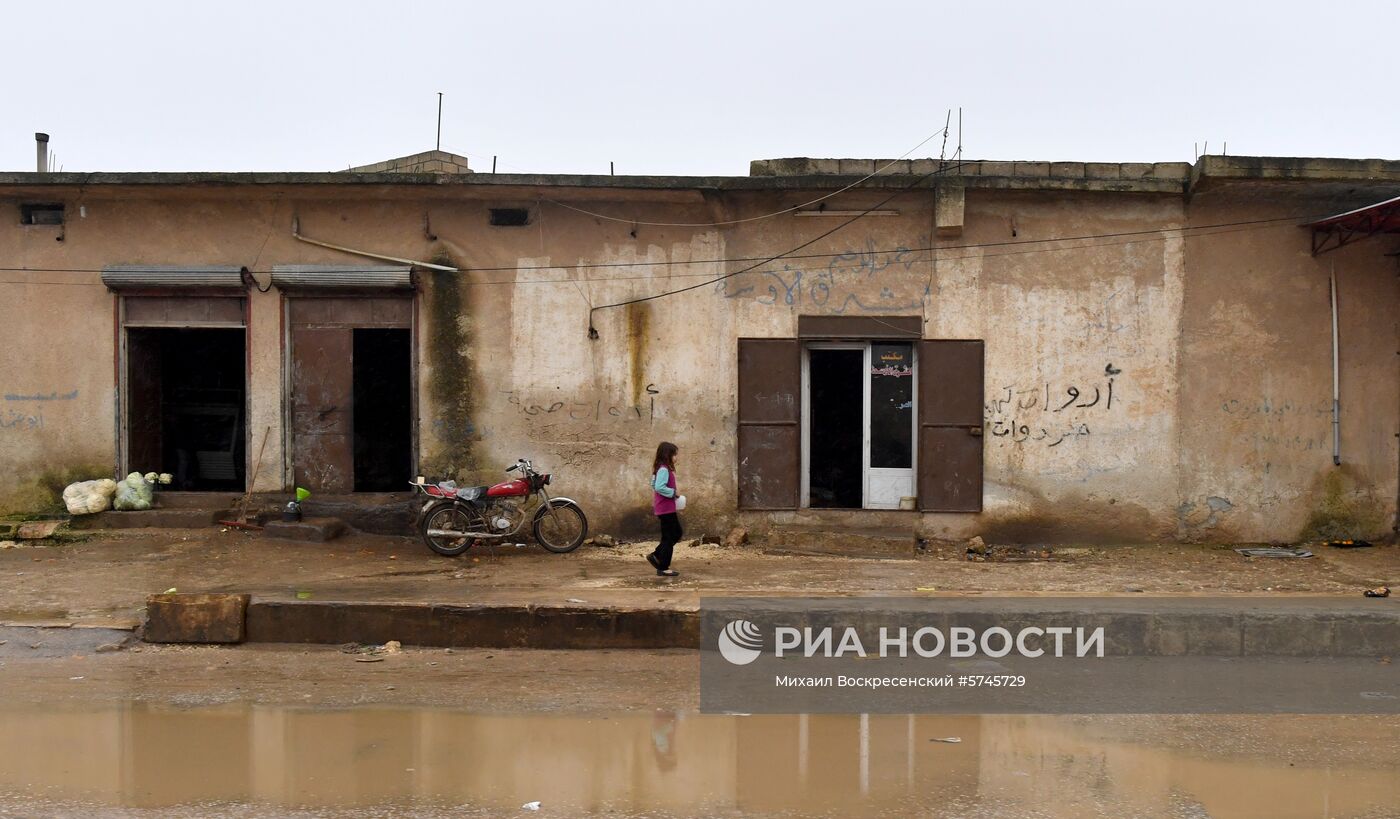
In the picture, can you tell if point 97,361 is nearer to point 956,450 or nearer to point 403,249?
point 403,249

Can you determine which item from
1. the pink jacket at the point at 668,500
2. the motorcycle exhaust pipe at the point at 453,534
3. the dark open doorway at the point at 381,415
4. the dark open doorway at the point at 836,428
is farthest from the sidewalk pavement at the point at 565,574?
the dark open doorway at the point at 381,415

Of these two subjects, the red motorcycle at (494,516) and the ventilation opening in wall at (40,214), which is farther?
the ventilation opening in wall at (40,214)

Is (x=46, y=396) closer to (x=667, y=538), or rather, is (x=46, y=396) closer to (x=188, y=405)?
(x=188, y=405)

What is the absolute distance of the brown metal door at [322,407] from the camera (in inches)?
492

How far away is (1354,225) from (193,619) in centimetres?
1115

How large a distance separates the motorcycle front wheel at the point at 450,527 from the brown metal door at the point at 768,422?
2.85 meters

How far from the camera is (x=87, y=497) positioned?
1217 centimetres

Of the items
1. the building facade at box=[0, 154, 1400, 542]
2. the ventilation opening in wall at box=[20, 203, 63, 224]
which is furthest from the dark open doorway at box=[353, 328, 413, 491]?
the ventilation opening in wall at box=[20, 203, 63, 224]

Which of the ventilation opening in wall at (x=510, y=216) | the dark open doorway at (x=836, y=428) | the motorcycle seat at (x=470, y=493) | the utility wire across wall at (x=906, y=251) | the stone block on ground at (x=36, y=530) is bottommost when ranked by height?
the stone block on ground at (x=36, y=530)

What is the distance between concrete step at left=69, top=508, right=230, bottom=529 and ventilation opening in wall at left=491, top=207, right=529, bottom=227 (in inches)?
173

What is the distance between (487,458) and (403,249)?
242 cm

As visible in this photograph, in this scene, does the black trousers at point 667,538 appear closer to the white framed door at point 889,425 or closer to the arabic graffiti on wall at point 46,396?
the white framed door at point 889,425

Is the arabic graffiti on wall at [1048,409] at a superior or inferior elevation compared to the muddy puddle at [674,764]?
superior

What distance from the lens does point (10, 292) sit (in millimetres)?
12438
